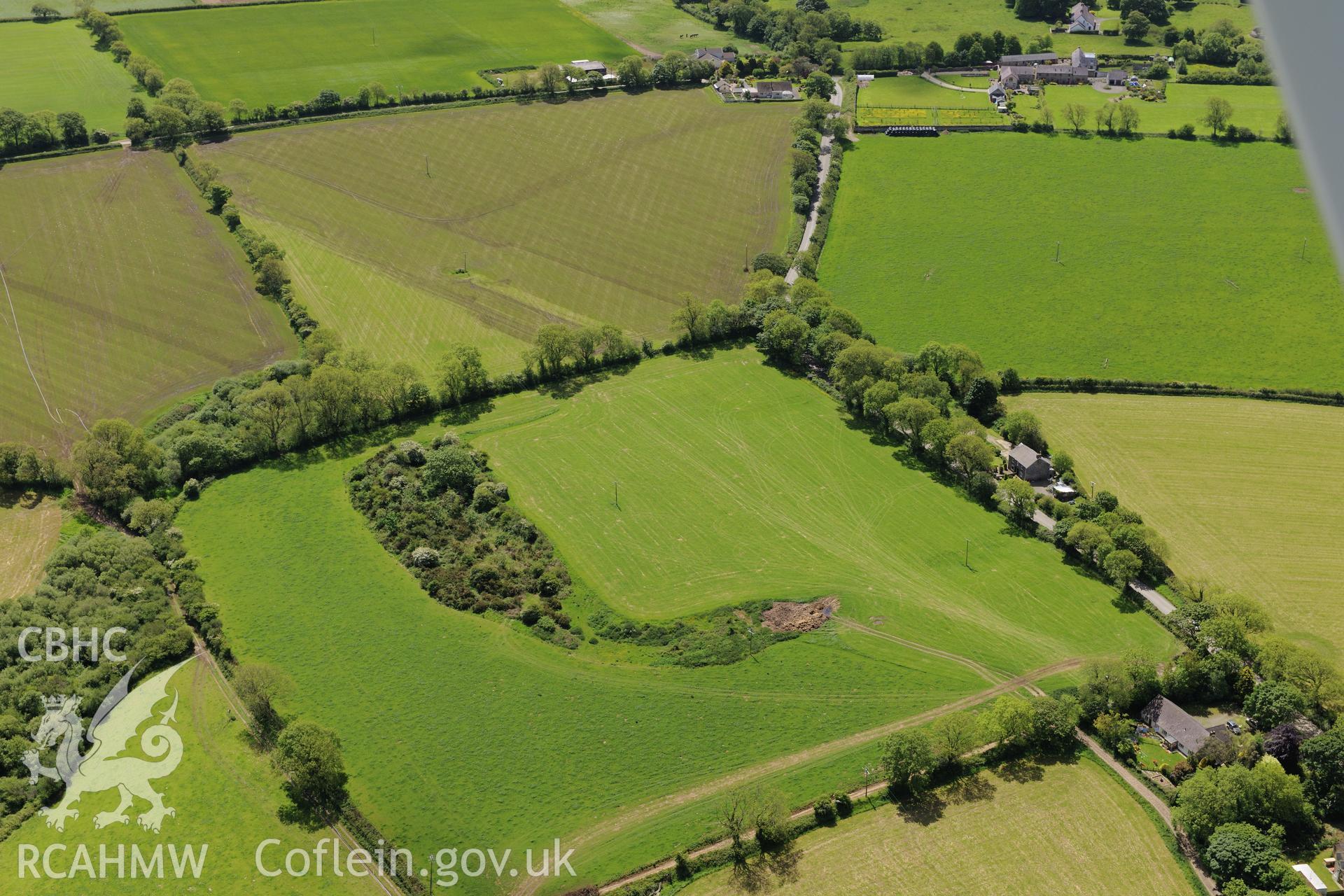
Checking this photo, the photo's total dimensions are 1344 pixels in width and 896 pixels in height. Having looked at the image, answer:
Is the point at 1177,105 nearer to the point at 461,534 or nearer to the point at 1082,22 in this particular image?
the point at 1082,22

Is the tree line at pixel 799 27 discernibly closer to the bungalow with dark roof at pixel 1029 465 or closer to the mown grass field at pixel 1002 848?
the bungalow with dark roof at pixel 1029 465

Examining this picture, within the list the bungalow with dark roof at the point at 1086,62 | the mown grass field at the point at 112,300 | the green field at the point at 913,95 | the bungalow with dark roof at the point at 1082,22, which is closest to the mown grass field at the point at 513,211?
the mown grass field at the point at 112,300

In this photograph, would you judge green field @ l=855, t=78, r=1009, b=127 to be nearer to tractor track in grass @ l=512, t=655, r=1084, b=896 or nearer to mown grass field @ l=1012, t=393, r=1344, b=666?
mown grass field @ l=1012, t=393, r=1344, b=666

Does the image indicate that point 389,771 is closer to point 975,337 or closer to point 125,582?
point 125,582

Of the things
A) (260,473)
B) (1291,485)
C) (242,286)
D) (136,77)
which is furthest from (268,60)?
(1291,485)

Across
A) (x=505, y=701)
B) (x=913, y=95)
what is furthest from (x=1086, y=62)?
(x=505, y=701)

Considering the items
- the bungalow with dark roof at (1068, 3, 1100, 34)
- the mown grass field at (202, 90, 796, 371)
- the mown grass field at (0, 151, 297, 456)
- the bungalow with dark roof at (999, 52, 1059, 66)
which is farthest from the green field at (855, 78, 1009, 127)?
the mown grass field at (0, 151, 297, 456)
